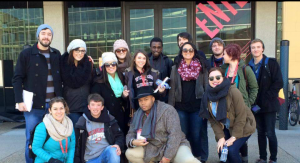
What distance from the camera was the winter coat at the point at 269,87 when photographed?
144 inches

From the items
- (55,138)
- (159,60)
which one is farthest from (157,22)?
(55,138)

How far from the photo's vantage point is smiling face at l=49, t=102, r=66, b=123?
10.8 feet

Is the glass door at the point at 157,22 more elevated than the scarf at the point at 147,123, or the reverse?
the glass door at the point at 157,22

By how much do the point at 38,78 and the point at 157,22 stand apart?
13.0 ft

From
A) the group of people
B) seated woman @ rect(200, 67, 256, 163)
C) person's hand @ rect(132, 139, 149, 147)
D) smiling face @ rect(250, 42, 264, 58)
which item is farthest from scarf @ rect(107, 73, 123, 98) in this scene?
smiling face @ rect(250, 42, 264, 58)

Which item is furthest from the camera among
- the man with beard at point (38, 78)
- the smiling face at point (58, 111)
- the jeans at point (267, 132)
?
the jeans at point (267, 132)

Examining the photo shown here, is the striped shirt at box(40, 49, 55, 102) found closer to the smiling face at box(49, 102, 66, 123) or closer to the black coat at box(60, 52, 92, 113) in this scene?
the black coat at box(60, 52, 92, 113)

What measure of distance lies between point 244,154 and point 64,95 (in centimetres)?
265

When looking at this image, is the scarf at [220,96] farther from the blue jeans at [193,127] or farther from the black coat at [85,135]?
the black coat at [85,135]

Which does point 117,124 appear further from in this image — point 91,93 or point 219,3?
point 219,3

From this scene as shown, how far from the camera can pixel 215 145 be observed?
16.5ft

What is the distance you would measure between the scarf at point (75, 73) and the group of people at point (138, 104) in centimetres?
1

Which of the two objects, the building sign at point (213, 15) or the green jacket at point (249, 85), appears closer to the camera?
the green jacket at point (249, 85)

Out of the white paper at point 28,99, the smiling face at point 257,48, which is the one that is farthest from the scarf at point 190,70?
the white paper at point 28,99
